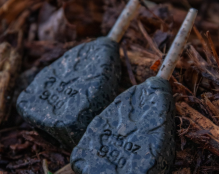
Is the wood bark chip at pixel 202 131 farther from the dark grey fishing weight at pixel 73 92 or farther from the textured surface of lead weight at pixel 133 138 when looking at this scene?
the dark grey fishing weight at pixel 73 92

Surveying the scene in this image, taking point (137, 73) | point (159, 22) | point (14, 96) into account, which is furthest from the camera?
point (159, 22)

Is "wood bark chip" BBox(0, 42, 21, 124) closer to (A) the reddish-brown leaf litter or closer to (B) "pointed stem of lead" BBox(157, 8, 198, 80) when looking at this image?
(A) the reddish-brown leaf litter

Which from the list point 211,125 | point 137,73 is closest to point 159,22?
point 137,73

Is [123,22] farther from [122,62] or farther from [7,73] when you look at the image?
[7,73]

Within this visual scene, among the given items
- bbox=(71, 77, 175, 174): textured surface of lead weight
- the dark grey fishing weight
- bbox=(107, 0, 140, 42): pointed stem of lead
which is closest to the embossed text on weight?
bbox=(71, 77, 175, 174): textured surface of lead weight

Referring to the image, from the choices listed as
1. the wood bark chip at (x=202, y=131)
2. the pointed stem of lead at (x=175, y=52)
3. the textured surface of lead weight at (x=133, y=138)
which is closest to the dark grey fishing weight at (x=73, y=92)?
the textured surface of lead weight at (x=133, y=138)

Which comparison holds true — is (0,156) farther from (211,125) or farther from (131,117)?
(211,125)
